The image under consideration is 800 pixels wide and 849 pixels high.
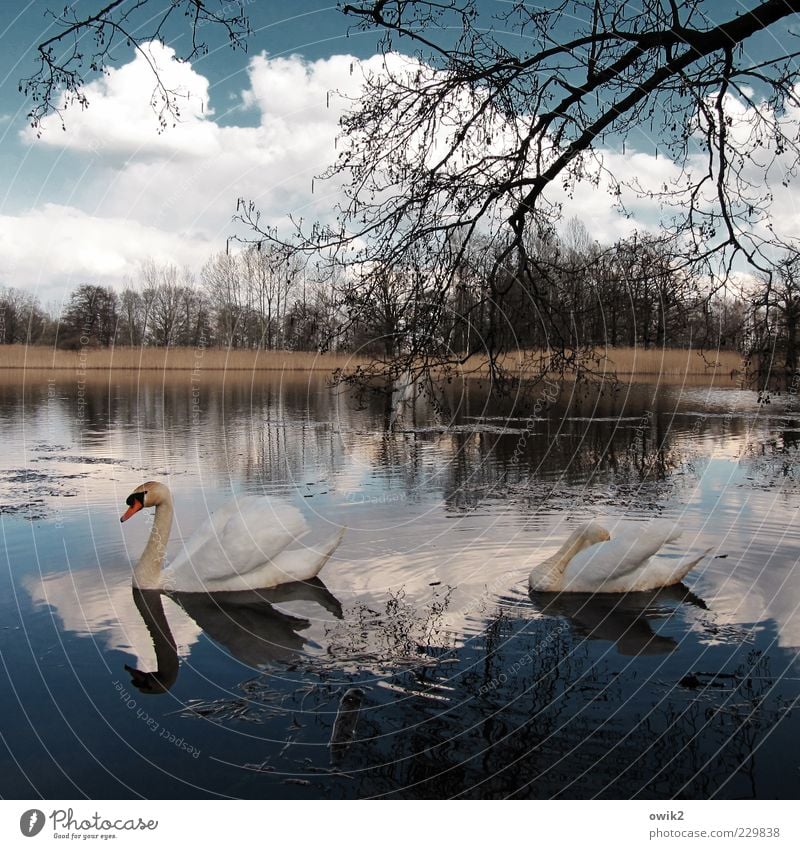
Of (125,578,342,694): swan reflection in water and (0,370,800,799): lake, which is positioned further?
(125,578,342,694): swan reflection in water

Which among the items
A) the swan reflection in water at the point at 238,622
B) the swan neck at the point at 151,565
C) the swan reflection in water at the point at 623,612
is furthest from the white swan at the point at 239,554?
the swan reflection in water at the point at 623,612

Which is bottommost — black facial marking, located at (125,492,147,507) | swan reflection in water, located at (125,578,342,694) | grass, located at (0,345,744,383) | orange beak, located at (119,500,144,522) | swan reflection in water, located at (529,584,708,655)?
swan reflection in water, located at (125,578,342,694)

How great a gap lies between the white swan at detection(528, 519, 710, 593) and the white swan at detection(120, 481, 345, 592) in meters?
1.97

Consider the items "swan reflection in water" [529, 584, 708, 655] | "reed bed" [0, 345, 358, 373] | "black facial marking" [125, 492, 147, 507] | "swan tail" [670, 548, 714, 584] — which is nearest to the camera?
"swan reflection in water" [529, 584, 708, 655]

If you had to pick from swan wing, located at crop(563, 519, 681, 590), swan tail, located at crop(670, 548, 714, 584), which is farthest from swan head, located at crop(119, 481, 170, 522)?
swan tail, located at crop(670, 548, 714, 584)

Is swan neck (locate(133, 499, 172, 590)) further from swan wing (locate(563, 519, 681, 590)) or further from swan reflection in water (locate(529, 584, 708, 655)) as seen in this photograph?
swan wing (locate(563, 519, 681, 590))

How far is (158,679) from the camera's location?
19.7 feet

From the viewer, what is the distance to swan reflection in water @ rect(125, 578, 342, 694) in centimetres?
630

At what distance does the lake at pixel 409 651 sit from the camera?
15.3 feet

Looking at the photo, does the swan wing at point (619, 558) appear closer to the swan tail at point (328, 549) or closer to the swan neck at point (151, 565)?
the swan tail at point (328, 549)

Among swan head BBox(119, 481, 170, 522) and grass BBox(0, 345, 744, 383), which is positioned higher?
grass BBox(0, 345, 744, 383)

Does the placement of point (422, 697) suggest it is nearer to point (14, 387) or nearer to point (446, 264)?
point (446, 264)

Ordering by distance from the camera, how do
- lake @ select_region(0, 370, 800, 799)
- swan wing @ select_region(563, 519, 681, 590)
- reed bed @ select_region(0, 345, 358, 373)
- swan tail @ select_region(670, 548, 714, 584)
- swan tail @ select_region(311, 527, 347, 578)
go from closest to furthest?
lake @ select_region(0, 370, 800, 799) < swan wing @ select_region(563, 519, 681, 590) < swan tail @ select_region(670, 548, 714, 584) < swan tail @ select_region(311, 527, 347, 578) < reed bed @ select_region(0, 345, 358, 373)

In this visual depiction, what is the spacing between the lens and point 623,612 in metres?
7.47
